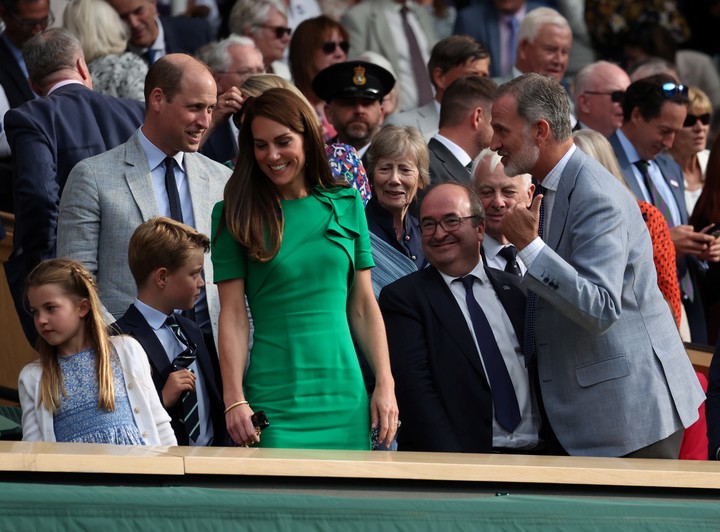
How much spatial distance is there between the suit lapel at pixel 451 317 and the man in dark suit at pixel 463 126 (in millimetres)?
1629

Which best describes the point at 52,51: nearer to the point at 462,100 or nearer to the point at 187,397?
the point at 462,100

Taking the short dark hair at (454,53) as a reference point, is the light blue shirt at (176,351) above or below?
below

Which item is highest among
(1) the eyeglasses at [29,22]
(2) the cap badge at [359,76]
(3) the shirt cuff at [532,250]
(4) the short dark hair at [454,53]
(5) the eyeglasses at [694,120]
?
(1) the eyeglasses at [29,22]

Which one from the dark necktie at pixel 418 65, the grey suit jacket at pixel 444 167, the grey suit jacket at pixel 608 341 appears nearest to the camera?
the grey suit jacket at pixel 608 341

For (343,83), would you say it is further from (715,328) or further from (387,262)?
(715,328)

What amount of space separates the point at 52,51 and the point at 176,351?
192 centimetres

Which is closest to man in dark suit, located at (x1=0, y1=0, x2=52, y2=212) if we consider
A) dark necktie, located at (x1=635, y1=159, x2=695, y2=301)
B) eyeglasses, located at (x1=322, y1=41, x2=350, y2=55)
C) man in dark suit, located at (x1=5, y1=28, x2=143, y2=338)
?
man in dark suit, located at (x1=5, y1=28, x2=143, y2=338)

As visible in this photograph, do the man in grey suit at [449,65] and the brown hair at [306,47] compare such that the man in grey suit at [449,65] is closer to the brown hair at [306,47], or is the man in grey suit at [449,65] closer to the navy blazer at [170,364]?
the brown hair at [306,47]

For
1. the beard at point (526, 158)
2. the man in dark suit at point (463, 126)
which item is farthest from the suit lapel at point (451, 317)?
the man in dark suit at point (463, 126)

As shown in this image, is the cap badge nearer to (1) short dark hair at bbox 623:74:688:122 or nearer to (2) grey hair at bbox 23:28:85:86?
(2) grey hair at bbox 23:28:85:86

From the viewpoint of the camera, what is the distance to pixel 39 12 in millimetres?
7602

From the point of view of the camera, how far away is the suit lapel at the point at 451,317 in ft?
16.3

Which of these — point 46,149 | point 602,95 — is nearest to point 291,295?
point 46,149

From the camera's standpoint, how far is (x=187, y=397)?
15.7 feet
